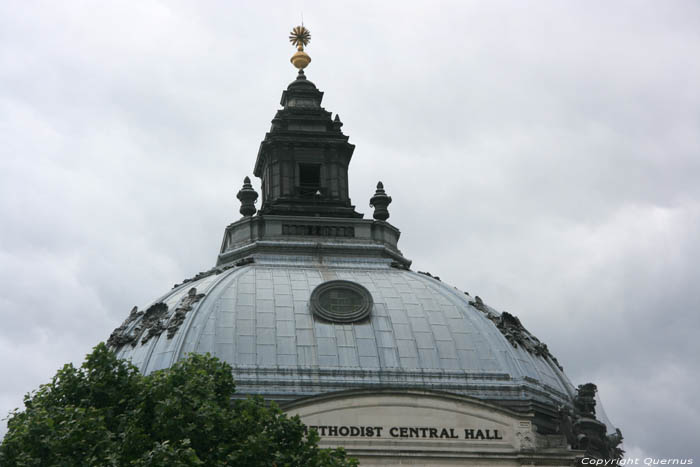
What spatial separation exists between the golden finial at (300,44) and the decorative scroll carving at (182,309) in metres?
26.6

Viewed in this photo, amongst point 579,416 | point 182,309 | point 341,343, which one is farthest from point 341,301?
point 579,416

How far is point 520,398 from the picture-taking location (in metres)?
67.7

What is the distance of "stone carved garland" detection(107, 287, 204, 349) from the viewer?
69.6 meters

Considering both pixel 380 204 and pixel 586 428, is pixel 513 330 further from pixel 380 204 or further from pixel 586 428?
pixel 380 204

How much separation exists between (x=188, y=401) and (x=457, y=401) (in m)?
17.8

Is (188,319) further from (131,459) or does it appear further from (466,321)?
(131,459)

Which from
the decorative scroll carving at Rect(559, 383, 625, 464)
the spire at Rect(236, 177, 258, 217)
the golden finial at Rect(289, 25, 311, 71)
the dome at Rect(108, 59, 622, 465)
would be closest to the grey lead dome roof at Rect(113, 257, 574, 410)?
the dome at Rect(108, 59, 622, 465)

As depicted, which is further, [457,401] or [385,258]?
[385,258]

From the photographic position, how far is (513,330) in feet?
240

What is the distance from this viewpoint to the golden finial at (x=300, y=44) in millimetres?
94250

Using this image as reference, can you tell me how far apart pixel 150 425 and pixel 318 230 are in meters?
32.9

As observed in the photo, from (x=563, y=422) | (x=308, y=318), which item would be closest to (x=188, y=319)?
(x=308, y=318)

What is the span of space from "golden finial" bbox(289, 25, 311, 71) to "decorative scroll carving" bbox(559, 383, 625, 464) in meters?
34.2

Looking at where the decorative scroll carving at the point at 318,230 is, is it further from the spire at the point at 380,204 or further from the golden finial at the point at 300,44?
the golden finial at the point at 300,44
